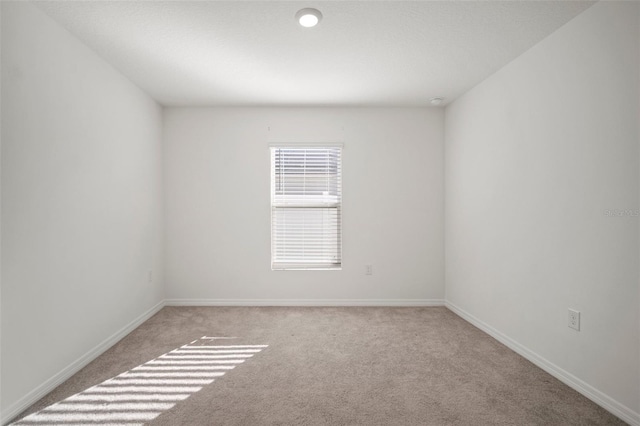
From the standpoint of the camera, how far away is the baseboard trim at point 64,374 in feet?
5.55

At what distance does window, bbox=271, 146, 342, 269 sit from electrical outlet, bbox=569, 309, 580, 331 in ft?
7.34

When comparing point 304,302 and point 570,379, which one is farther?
point 304,302

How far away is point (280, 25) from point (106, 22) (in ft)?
3.81

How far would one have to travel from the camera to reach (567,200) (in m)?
2.02

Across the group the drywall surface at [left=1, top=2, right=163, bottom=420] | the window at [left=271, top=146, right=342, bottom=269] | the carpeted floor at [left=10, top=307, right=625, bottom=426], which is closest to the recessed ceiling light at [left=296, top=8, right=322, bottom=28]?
the drywall surface at [left=1, top=2, right=163, bottom=420]

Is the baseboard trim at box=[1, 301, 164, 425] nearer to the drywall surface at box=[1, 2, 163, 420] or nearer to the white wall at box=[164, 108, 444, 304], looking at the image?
the drywall surface at box=[1, 2, 163, 420]

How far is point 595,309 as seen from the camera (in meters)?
1.84

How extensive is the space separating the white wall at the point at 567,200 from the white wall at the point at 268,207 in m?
0.74

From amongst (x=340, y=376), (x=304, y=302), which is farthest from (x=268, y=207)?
(x=340, y=376)

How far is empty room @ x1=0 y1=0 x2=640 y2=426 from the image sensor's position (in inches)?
68.7

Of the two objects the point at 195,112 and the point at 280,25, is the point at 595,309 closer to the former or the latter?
the point at 280,25

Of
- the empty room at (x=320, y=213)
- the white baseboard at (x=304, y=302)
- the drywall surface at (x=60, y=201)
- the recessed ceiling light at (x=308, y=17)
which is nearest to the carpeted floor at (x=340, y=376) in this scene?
the empty room at (x=320, y=213)

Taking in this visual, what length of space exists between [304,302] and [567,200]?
2743 millimetres

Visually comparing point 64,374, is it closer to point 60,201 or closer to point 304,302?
point 60,201
